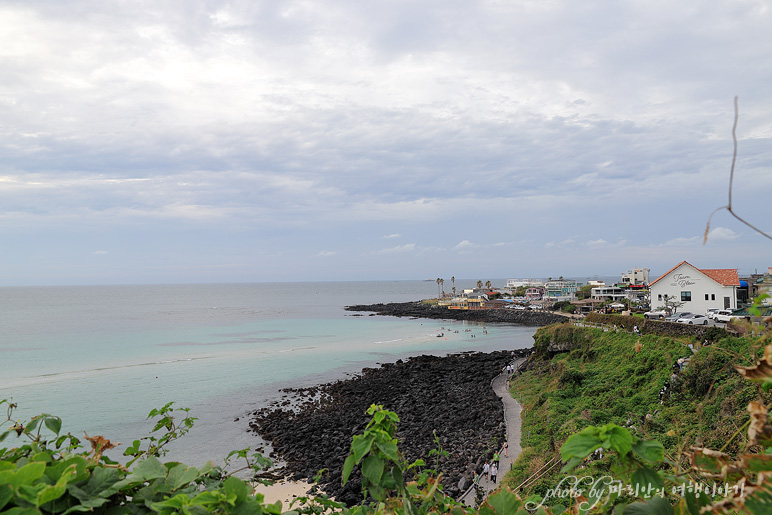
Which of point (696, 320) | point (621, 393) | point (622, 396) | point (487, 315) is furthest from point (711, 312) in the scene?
point (487, 315)

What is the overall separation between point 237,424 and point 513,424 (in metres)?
14.9

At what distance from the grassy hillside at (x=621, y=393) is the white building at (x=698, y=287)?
12.1m

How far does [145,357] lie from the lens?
45375mm

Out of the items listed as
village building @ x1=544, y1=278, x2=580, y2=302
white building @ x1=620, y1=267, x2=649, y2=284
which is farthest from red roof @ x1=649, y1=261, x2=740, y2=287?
white building @ x1=620, y1=267, x2=649, y2=284

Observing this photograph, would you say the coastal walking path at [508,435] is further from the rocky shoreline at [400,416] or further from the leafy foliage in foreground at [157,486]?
the leafy foliage in foreground at [157,486]

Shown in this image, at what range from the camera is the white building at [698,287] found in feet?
107

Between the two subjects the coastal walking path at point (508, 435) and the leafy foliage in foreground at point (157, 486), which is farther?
the coastal walking path at point (508, 435)

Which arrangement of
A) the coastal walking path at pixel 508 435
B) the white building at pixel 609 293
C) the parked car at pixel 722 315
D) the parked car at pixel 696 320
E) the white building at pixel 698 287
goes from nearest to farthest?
1. the coastal walking path at pixel 508 435
2. the parked car at pixel 722 315
3. the parked car at pixel 696 320
4. the white building at pixel 698 287
5. the white building at pixel 609 293

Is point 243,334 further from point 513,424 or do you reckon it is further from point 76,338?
point 513,424

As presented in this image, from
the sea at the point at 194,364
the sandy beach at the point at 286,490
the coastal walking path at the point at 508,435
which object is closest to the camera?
the coastal walking path at the point at 508,435

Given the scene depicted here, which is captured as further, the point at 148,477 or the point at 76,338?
the point at 76,338

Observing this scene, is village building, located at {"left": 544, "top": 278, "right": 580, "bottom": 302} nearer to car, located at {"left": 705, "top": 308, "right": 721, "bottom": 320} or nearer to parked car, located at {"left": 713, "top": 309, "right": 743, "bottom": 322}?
car, located at {"left": 705, "top": 308, "right": 721, "bottom": 320}

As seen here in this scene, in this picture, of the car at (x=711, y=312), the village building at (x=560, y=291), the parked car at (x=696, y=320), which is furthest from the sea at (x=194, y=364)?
the village building at (x=560, y=291)

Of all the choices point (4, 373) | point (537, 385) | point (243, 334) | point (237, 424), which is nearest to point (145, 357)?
point (4, 373)
